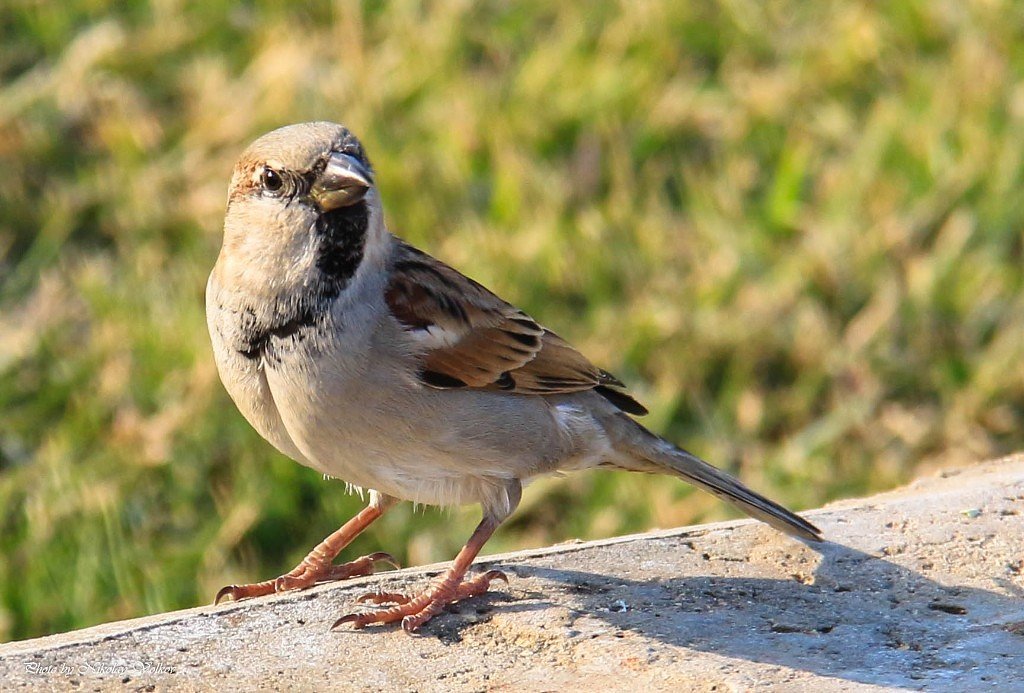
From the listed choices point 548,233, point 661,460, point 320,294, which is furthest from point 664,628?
point 548,233

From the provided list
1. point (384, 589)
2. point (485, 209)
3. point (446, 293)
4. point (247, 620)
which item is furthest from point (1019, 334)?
point (247, 620)

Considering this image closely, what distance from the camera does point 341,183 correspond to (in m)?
3.31

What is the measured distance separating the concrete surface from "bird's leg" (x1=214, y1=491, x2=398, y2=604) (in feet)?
0.73

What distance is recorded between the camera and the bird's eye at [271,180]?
3.39m

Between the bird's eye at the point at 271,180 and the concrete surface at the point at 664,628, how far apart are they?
0.89m

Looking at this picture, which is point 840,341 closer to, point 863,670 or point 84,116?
point 863,670

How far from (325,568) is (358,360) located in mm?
638

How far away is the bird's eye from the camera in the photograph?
3395 mm

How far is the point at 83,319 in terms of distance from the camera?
5.31 metres

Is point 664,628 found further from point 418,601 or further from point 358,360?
point 358,360

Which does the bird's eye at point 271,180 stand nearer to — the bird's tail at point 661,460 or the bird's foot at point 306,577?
the bird's foot at point 306,577

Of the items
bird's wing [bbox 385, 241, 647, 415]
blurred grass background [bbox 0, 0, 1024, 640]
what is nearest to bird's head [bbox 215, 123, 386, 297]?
bird's wing [bbox 385, 241, 647, 415]

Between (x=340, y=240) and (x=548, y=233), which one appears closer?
(x=340, y=240)

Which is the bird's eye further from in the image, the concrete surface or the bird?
the concrete surface
